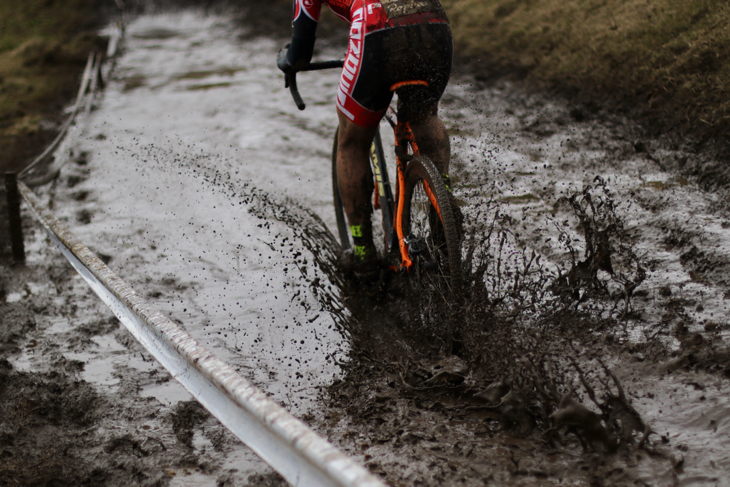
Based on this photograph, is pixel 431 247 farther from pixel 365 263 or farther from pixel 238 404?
pixel 238 404

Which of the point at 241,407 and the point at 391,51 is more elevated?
the point at 391,51

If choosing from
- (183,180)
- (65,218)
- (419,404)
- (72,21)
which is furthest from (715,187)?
(72,21)

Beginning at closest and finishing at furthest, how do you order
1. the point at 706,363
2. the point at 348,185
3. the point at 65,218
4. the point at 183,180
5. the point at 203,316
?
the point at 706,363 < the point at 348,185 < the point at 203,316 < the point at 65,218 < the point at 183,180

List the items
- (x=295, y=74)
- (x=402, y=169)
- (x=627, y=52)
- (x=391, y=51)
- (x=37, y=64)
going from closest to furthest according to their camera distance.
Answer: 1. (x=391, y=51)
2. (x=402, y=169)
3. (x=295, y=74)
4. (x=627, y=52)
5. (x=37, y=64)

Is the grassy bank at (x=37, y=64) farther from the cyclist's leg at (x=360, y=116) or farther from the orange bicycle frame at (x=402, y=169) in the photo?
the orange bicycle frame at (x=402, y=169)

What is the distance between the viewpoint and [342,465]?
1.51 metres

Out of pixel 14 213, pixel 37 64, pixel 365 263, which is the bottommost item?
pixel 37 64

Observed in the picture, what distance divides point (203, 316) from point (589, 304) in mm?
2541

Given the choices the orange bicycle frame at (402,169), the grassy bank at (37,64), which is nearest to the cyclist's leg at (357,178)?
the orange bicycle frame at (402,169)

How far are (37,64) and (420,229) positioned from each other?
13.3m

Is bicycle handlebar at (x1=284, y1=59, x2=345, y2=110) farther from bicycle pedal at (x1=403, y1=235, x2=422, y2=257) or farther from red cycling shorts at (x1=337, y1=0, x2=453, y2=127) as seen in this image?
bicycle pedal at (x1=403, y1=235, x2=422, y2=257)

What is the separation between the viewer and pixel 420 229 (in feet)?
12.6

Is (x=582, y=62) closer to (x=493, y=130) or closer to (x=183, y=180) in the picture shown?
(x=493, y=130)

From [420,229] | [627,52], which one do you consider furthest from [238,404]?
[627,52]
